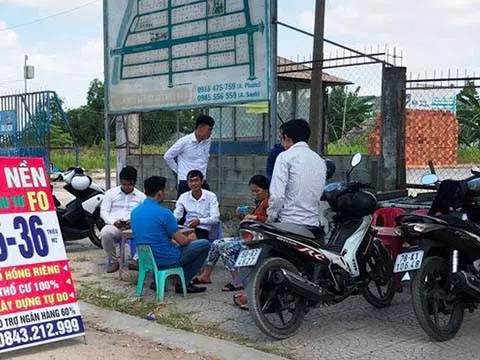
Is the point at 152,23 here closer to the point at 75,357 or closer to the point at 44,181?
the point at 44,181

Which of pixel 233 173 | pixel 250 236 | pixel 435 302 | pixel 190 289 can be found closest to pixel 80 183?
pixel 233 173

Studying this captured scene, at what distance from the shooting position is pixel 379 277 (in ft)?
20.2

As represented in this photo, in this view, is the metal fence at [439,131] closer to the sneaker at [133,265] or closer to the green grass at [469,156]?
the green grass at [469,156]

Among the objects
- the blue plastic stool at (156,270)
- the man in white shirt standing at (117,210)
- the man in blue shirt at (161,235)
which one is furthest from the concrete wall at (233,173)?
the blue plastic stool at (156,270)

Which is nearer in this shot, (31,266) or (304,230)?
(31,266)

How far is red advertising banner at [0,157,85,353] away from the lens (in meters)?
5.00

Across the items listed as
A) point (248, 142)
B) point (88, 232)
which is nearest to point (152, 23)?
point (88, 232)

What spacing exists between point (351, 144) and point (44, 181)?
703 cm

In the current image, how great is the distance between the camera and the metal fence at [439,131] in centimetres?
895

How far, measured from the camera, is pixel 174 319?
5.99 metres

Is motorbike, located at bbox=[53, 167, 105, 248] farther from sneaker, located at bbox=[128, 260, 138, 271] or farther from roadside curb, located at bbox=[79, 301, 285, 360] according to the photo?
roadside curb, located at bbox=[79, 301, 285, 360]

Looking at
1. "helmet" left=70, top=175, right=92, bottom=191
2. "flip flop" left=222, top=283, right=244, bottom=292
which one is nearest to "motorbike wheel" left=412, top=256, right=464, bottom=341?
"flip flop" left=222, top=283, right=244, bottom=292

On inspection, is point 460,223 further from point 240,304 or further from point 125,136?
point 125,136

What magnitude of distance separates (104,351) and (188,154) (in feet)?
12.2
